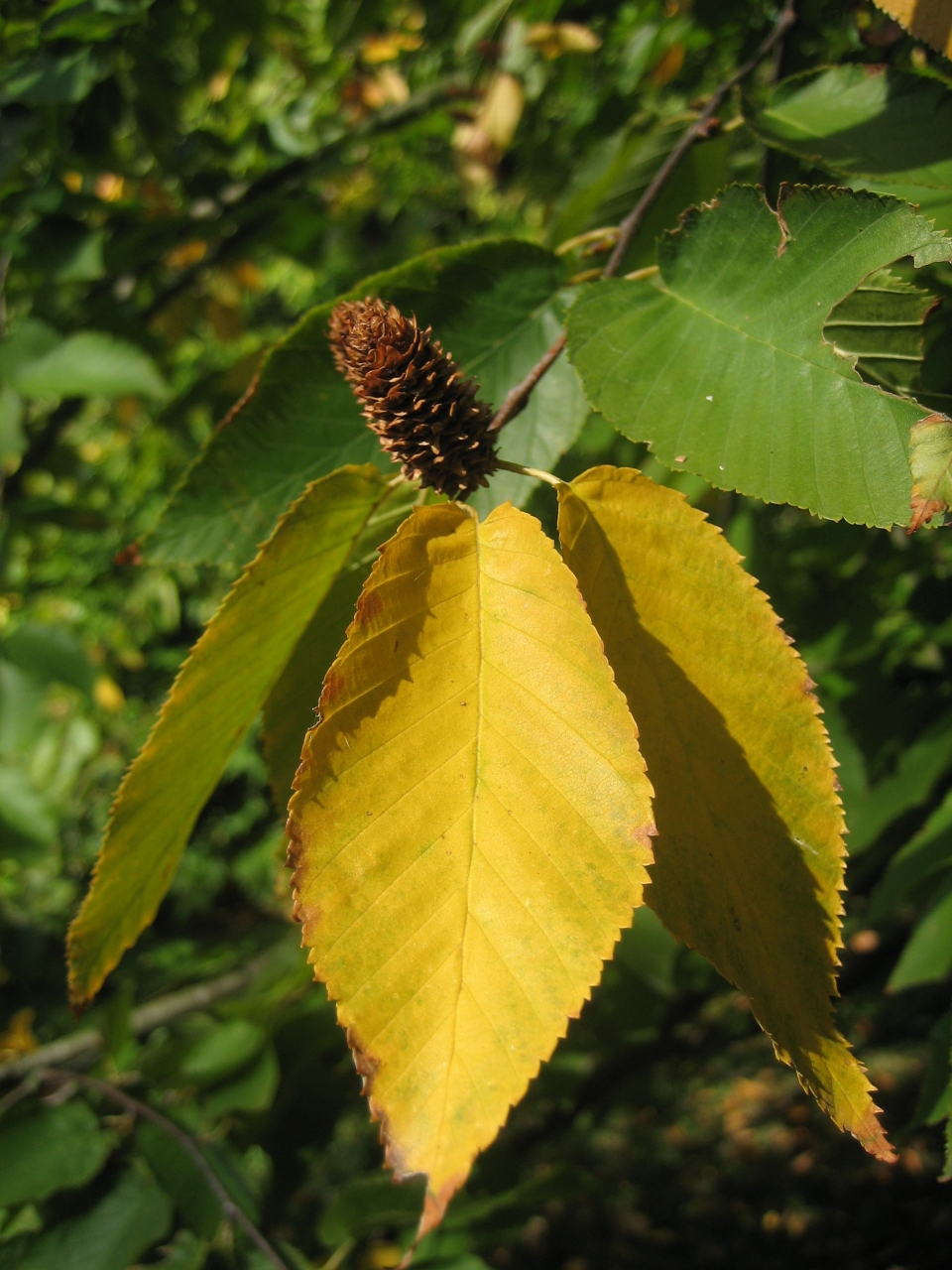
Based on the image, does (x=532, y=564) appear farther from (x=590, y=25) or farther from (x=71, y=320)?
(x=590, y=25)

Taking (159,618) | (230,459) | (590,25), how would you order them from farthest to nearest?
1. (159,618)
2. (590,25)
3. (230,459)

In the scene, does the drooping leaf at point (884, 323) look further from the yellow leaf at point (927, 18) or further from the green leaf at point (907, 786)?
the green leaf at point (907, 786)

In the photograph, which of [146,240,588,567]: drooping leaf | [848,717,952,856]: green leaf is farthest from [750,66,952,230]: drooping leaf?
[848,717,952,856]: green leaf

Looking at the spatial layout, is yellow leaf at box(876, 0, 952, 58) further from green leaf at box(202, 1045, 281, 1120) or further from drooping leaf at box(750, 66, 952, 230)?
green leaf at box(202, 1045, 281, 1120)

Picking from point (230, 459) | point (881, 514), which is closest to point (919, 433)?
point (881, 514)

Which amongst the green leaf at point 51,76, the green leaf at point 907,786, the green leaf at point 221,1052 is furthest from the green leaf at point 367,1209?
the green leaf at point 51,76

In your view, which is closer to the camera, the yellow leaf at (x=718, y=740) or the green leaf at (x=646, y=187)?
the yellow leaf at (x=718, y=740)

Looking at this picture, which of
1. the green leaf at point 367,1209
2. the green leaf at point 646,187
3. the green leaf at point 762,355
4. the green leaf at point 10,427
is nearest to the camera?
the green leaf at point 762,355

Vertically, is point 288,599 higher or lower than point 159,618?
higher
